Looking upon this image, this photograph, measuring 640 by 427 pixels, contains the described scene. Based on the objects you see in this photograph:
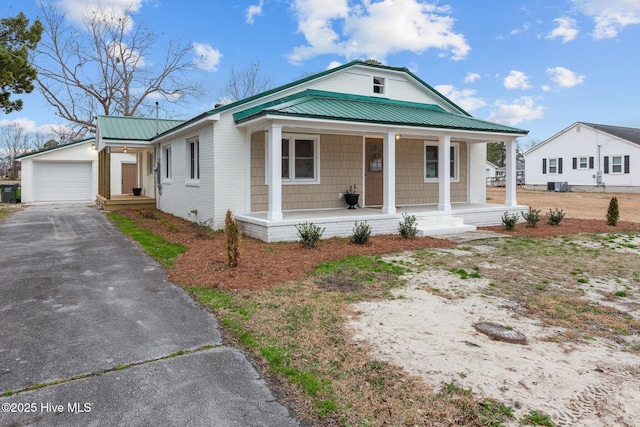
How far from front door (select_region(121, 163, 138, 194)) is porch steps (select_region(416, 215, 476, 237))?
59.8 ft

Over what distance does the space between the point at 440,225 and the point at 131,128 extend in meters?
14.4

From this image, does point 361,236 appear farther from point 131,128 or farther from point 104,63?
point 104,63

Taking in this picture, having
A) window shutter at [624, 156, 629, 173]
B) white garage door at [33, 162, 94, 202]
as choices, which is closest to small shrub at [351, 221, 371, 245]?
white garage door at [33, 162, 94, 202]

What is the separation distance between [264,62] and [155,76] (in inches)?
357

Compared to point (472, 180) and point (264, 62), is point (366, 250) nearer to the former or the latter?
point (472, 180)

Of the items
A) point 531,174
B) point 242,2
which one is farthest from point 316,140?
point 531,174

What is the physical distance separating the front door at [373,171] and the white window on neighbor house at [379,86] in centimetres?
172

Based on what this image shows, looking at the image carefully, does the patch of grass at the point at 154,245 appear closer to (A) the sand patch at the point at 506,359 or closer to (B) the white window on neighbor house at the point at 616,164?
(A) the sand patch at the point at 506,359

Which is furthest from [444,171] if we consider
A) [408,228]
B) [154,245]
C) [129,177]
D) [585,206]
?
[129,177]

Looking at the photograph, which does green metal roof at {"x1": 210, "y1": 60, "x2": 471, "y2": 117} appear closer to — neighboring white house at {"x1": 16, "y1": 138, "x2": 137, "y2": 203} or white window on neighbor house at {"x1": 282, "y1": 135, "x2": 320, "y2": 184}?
white window on neighbor house at {"x1": 282, "y1": 135, "x2": 320, "y2": 184}

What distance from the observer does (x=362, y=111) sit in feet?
36.7

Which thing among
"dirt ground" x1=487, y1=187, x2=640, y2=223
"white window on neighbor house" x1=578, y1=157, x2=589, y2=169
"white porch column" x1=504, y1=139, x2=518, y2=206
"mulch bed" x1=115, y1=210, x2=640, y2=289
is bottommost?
"mulch bed" x1=115, y1=210, x2=640, y2=289

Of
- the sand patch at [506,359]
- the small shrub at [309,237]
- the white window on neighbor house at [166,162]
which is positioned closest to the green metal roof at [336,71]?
the small shrub at [309,237]

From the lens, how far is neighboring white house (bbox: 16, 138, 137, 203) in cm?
2202
